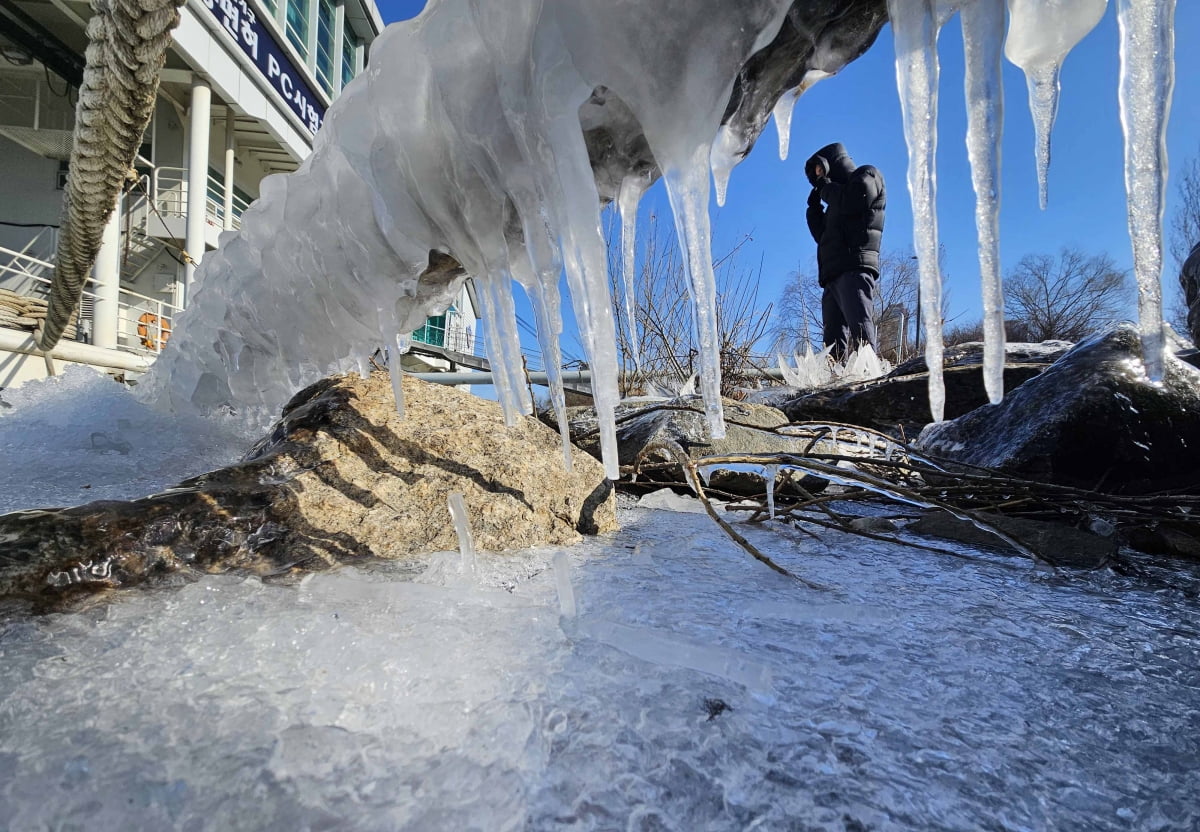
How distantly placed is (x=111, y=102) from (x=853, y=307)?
7.28 meters

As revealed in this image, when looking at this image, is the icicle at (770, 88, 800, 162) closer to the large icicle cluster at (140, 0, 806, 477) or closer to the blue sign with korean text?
the large icicle cluster at (140, 0, 806, 477)

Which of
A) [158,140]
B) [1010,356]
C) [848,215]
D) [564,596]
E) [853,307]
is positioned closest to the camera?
[564,596]

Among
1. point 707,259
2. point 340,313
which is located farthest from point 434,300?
point 707,259

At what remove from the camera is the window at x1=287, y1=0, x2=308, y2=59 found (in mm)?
10633

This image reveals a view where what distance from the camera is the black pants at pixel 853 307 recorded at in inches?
265

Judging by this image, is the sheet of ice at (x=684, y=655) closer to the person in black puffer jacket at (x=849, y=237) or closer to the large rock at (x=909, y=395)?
the large rock at (x=909, y=395)

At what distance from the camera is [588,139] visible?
0.86 meters

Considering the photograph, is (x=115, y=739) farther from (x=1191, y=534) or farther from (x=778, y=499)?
(x=1191, y=534)

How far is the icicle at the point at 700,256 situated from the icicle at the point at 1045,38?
361 millimetres

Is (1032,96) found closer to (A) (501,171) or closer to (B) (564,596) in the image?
(A) (501,171)

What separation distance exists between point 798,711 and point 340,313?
156 centimetres

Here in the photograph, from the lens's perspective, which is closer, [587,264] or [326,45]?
[587,264]

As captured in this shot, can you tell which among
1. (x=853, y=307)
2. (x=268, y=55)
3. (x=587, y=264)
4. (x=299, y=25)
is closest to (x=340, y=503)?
(x=587, y=264)

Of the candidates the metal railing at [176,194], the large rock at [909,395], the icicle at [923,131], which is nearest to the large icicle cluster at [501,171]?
the icicle at [923,131]
